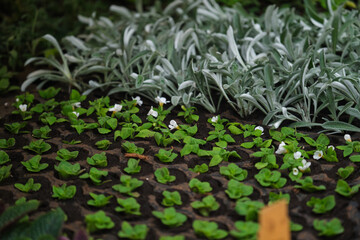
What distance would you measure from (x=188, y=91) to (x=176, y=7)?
3.12 ft

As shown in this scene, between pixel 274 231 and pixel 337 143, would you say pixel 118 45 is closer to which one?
pixel 337 143

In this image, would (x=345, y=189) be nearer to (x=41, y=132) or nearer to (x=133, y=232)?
(x=133, y=232)

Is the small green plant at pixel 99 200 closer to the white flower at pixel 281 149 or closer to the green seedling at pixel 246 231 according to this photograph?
the green seedling at pixel 246 231

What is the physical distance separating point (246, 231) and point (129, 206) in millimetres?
384

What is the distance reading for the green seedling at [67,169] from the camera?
153cm

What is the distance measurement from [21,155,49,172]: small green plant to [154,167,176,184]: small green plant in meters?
0.43

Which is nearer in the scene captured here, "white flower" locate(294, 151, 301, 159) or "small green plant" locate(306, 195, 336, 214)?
"small green plant" locate(306, 195, 336, 214)

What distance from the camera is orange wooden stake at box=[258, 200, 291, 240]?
974 millimetres

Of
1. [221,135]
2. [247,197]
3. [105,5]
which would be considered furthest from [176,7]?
[247,197]

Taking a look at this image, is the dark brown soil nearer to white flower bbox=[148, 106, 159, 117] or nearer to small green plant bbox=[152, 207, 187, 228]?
small green plant bbox=[152, 207, 187, 228]

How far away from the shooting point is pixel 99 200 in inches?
54.8

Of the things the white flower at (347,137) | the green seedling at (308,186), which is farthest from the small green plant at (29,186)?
the white flower at (347,137)

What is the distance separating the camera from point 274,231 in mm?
990

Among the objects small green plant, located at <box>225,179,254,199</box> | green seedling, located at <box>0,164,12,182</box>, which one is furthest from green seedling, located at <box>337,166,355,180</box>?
green seedling, located at <box>0,164,12,182</box>
